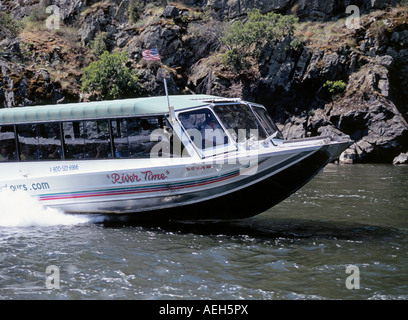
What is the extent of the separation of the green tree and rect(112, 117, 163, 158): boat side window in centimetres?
2327

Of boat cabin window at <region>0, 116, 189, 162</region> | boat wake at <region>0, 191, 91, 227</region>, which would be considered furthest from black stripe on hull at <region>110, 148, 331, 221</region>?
boat wake at <region>0, 191, 91, 227</region>

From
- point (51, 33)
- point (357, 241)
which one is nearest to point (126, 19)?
point (51, 33)

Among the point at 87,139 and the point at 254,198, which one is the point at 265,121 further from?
the point at 87,139

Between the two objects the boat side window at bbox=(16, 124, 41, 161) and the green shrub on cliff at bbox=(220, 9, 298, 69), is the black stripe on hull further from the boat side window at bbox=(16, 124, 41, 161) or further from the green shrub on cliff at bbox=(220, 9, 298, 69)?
the green shrub on cliff at bbox=(220, 9, 298, 69)

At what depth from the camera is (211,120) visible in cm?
888

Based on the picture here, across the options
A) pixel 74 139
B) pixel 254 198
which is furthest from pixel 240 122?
pixel 74 139

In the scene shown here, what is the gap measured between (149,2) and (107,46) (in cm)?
777

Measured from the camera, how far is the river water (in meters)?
5.73

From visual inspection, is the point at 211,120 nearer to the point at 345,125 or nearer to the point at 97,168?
the point at 97,168

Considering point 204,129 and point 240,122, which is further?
point 240,122

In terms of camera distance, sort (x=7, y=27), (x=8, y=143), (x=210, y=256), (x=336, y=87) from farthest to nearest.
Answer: (x=7, y=27), (x=336, y=87), (x=8, y=143), (x=210, y=256)

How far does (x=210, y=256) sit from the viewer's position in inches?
284

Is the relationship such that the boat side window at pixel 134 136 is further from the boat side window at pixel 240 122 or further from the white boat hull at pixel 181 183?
the boat side window at pixel 240 122

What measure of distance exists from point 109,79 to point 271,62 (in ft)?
45.3
